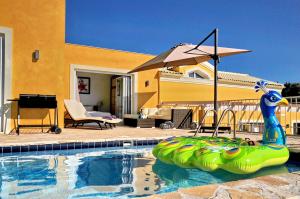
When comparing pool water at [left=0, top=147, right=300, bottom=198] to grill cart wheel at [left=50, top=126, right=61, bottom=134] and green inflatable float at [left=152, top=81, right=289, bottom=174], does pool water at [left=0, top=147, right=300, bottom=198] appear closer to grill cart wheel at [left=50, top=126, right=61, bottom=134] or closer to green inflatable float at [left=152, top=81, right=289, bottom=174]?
green inflatable float at [left=152, top=81, right=289, bottom=174]

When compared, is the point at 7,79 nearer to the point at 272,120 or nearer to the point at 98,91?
the point at 272,120

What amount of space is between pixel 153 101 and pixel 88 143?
21.4 feet

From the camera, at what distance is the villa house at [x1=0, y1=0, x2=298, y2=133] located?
7586 millimetres

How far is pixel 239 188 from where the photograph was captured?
2.27 meters

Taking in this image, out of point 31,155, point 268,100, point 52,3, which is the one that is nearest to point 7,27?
point 52,3

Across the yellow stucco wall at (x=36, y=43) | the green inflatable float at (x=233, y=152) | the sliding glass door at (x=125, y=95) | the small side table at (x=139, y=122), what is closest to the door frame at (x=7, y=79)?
the yellow stucco wall at (x=36, y=43)

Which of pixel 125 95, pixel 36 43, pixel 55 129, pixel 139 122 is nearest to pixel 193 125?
pixel 139 122

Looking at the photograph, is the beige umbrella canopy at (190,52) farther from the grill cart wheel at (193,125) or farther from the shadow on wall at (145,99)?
the shadow on wall at (145,99)

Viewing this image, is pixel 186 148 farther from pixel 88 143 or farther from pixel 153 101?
pixel 153 101

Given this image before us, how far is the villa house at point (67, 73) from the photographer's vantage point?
7.59 metres

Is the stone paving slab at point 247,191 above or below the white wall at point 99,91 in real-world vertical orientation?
below

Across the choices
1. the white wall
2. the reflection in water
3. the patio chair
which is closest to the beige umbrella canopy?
the patio chair

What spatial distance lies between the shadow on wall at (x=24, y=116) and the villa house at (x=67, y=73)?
2cm

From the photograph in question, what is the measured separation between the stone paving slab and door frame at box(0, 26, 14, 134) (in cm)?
665
